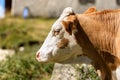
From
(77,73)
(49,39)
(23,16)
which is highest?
(49,39)

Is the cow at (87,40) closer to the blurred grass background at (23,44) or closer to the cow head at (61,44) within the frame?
the cow head at (61,44)

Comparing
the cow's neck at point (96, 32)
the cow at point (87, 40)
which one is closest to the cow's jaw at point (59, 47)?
the cow at point (87, 40)

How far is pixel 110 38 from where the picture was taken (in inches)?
269

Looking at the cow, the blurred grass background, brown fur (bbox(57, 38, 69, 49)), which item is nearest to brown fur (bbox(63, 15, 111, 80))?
the cow

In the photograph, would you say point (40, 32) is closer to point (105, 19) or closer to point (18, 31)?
point (18, 31)

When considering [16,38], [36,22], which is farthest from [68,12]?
[36,22]

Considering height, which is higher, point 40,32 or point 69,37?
point 69,37

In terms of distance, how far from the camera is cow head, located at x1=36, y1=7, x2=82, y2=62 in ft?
22.4

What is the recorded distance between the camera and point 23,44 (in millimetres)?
17594

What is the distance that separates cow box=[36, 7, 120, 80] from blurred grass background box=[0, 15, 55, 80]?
3597 mm

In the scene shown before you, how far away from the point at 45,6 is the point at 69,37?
13.4 meters

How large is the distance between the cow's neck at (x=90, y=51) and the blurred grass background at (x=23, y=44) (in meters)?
3.62

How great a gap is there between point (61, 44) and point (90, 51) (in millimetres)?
338

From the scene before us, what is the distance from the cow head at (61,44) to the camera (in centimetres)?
682
